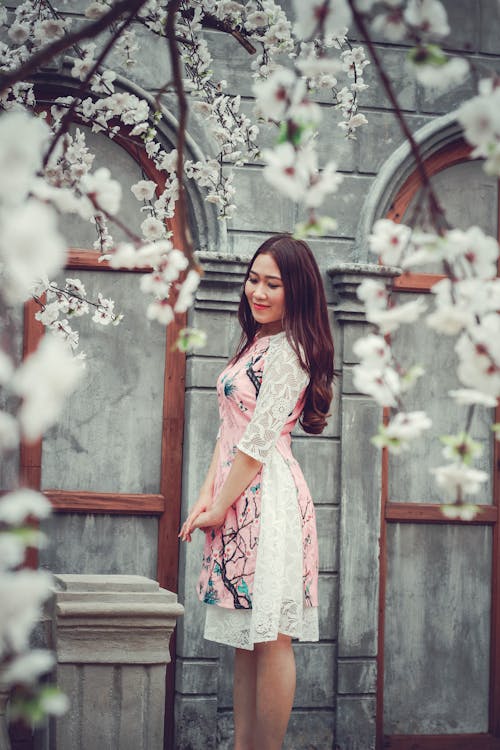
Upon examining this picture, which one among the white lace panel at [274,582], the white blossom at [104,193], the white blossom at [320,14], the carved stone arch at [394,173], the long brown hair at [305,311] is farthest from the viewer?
the carved stone arch at [394,173]

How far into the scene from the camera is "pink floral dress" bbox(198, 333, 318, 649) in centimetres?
371

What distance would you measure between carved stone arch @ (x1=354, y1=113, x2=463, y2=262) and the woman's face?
1.66 meters

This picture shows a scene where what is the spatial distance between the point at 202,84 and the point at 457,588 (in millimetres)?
2746

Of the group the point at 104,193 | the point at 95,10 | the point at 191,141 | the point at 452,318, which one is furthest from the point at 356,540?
the point at 452,318

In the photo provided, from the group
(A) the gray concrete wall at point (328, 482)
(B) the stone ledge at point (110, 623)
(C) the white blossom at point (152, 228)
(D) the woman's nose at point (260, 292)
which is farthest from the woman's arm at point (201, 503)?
(A) the gray concrete wall at point (328, 482)

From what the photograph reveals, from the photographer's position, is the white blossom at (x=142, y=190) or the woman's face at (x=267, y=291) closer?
the woman's face at (x=267, y=291)

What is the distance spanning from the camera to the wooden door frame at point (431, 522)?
5504 mm

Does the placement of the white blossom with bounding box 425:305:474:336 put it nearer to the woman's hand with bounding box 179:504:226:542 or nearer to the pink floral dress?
the pink floral dress

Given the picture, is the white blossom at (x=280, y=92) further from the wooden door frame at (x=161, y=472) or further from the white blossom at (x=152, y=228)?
the wooden door frame at (x=161, y=472)

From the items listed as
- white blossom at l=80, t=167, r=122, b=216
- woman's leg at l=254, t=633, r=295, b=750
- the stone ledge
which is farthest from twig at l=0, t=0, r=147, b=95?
woman's leg at l=254, t=633, r=295, b=750

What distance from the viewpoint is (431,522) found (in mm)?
5574

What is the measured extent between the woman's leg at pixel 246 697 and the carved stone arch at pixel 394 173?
2235 millimetres

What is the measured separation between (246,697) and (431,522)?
2.01 metres

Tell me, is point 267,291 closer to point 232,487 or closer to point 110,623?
point 232,487
